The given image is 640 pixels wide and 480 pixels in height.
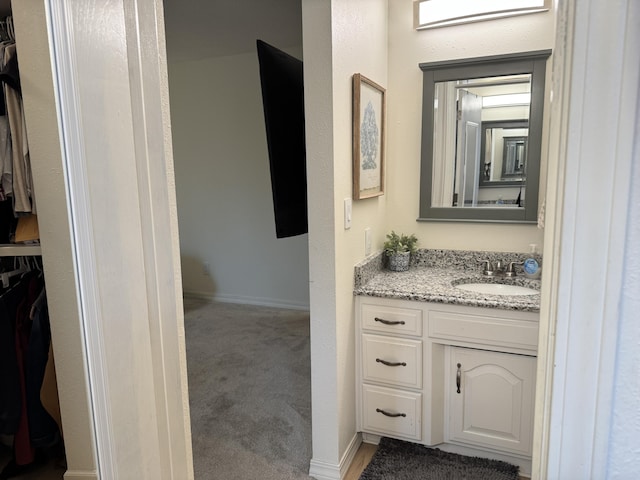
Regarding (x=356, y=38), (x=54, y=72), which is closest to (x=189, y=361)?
(x=356, y=38)

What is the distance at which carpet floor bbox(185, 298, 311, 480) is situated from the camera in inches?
81.3

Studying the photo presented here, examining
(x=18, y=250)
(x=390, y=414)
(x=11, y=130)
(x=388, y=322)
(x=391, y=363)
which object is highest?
(x=11, y=130)

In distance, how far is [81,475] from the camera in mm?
688

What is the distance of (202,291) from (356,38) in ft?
11.5

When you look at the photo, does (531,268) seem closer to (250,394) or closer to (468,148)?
(468,148)

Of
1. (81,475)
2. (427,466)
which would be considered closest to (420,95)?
(427,466)

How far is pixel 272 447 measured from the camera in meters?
2.17

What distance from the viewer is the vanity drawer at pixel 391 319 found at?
1960 millimetres

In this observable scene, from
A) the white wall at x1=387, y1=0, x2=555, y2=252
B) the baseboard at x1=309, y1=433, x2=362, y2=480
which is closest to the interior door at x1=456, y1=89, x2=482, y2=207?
A: the white wall at x1=387, y1=0, x2=555, y2=252

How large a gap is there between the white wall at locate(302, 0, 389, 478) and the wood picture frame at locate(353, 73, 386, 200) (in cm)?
5

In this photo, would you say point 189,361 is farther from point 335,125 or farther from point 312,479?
point 335,125

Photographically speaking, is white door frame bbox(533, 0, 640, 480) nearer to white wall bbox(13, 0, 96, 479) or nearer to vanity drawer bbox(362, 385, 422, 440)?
white wall bbox(13, 0, 96, 479)

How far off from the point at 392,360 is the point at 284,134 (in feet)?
3.79

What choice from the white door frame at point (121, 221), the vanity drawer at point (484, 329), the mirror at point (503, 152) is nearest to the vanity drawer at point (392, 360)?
the vanity drawer at point (484, 329)
